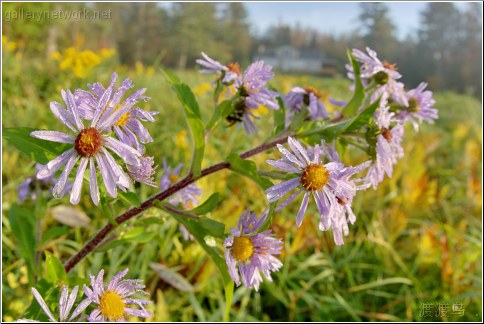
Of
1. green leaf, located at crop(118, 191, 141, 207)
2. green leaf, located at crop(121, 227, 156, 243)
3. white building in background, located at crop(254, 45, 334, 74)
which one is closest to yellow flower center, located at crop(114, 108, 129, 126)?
green leaf, located at crop(118, 191, 141, 207)

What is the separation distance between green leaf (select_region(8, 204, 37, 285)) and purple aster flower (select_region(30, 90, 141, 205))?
0.47 m

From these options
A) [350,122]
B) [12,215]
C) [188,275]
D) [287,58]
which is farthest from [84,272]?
[287,58]

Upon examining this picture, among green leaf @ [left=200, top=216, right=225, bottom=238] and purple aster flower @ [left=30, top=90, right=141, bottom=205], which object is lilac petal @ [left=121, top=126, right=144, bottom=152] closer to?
purple aster flower @ [left=30, top=90, right=141, bottom=205]

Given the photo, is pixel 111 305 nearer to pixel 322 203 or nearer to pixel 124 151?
pixel 124 151

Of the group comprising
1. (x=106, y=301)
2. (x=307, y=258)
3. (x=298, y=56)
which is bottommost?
(x=298, y=56)

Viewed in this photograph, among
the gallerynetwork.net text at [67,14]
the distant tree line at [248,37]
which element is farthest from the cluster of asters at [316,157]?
the distant tree line at [248,37]

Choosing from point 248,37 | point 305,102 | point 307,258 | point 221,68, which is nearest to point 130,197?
point 221,68

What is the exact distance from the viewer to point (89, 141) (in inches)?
24.2

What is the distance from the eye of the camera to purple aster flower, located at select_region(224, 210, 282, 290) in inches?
30.7

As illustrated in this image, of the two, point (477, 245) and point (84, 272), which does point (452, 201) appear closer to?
point (477, 245)

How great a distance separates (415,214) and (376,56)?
1.43 meters

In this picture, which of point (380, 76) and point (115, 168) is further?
point (380, 76)

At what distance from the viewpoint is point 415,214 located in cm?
222

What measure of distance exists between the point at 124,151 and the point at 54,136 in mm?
93
